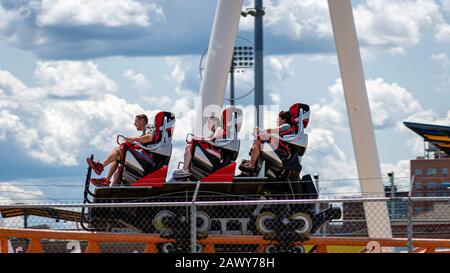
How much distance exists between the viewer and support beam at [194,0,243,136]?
67.5 feet

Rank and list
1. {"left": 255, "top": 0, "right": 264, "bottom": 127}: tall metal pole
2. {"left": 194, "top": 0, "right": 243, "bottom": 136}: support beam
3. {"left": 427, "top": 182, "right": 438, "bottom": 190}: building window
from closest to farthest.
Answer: {"left": 194, "top": 0, "right": 243, "bottom": 136}: support beam < {"left": 255, "top": 0, "right": 264, "bottom": 127}: tall metal pole < {"left": 427, "top": 182, "right": 438, "bottom": 190}: building window

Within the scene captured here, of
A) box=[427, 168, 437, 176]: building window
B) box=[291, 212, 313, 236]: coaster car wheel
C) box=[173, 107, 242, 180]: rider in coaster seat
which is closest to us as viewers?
box=[291, 212, 313, 236]: coaster car wheel

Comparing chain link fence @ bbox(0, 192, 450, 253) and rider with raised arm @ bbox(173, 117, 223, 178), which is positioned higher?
rider with raised arm @ bbox(173, 117, 223, 178)

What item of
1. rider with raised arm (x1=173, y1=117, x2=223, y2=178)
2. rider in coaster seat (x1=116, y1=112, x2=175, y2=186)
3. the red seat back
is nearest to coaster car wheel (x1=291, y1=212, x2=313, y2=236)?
rider with raised arm (x1=173, y1=117, x2=223, y2=178)

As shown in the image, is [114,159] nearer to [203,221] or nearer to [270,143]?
[203,221]

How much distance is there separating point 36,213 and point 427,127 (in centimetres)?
806

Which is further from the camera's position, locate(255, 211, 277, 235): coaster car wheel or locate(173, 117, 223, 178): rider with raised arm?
locate(173, 117, 223, 178): rider with raised arm

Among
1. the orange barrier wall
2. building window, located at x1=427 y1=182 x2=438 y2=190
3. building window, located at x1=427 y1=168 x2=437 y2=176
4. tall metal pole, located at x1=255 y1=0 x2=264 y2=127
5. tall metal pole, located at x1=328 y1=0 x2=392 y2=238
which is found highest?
tall metal pole, located at x1=255 y1=0 x2=264 y2=127

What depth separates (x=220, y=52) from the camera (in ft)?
68.8

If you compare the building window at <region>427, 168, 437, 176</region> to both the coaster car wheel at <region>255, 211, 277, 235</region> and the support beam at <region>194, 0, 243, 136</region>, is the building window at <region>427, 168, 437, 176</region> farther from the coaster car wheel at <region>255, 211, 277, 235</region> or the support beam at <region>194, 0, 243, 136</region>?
the coaster car wheel at <region>255, 211, 277, 235</region>

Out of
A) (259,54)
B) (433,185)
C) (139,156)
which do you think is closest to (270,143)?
(139,156)

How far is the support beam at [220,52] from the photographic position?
810 inches
